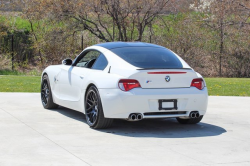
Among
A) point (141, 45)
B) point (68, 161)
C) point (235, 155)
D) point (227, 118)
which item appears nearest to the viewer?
point (68, 161)

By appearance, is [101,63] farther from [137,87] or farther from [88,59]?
[137,87]

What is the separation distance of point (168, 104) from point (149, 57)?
0.99 metres

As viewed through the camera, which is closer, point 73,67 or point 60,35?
point 73,67

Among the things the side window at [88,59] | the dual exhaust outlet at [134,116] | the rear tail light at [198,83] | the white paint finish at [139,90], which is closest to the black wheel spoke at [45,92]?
the side window at [88,59]

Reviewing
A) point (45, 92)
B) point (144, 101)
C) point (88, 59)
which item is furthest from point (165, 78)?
point (45, 92)

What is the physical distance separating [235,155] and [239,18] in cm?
2015

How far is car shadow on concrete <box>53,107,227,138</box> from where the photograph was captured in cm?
811

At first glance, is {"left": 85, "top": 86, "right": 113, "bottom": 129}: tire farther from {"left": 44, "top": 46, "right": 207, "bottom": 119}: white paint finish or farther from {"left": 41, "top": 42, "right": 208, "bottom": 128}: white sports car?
{"left": 44, "top": 46, "right": 207, "bottom": 119}: white paint finish

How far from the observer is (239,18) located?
1016 inches

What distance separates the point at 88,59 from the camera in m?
9.79

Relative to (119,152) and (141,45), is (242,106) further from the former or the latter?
(119,152)

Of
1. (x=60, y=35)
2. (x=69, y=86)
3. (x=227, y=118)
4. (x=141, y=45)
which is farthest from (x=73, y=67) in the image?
(x=60, y=35)

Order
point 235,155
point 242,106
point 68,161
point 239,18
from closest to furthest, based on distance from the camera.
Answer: point 68,161 → point 235,155 → point 242,106 → point 239,18

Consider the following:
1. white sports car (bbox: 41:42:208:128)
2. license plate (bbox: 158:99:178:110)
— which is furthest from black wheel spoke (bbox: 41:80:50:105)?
license plate (bbox: 158:99:178:110)
